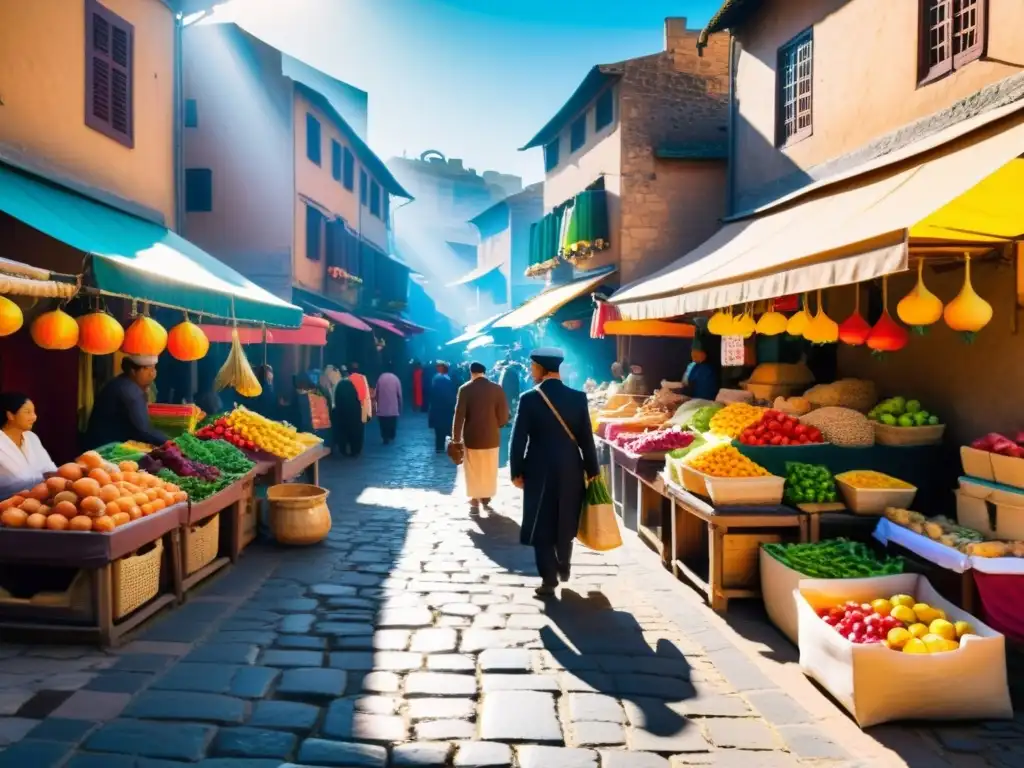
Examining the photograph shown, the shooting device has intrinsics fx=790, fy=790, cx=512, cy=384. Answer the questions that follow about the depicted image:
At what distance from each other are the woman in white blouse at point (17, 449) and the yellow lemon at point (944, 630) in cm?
633

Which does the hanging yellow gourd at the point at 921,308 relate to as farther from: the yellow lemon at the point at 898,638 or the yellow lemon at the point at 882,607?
the yellow lemon at the point at 898,638

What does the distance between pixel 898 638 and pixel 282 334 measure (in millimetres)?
11552

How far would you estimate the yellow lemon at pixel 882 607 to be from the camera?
4902 millimetres

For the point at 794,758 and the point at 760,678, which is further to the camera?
the point at 760,678

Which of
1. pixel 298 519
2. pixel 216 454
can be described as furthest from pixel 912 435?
pixel 216 454

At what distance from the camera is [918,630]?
14.9 ft

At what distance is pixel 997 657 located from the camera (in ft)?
14.2

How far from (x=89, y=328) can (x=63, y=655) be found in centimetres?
273

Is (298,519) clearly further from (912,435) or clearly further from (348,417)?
(348,417)

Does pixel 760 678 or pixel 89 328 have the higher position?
pixel 89 328

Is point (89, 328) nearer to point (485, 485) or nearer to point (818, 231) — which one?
point (485, 485)

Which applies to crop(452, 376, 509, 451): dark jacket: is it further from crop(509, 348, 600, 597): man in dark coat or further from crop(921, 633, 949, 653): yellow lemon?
crop(921, 633, 949, 653): yellow lemon

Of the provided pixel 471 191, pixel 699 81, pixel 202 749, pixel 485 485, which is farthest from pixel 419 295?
pixel 202 749

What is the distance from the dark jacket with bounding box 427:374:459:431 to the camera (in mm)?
16598
